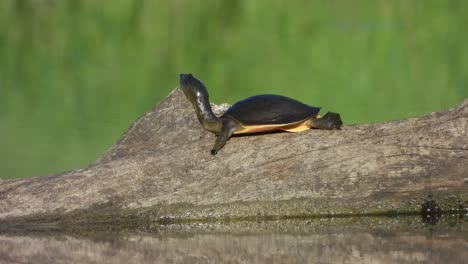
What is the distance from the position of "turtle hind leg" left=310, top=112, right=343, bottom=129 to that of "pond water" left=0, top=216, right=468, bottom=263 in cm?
61

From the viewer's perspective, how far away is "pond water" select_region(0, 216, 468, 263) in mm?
7242

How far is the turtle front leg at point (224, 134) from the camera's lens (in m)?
8.30

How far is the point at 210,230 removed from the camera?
26.7 ft

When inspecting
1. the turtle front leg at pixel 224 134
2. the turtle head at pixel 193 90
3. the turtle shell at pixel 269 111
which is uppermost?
the turtle head at pixel 193 90

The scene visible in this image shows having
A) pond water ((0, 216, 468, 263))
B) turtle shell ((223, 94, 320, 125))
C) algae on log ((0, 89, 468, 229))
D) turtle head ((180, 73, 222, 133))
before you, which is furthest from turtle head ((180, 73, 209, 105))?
pond water ((0, 216, 468, 263))

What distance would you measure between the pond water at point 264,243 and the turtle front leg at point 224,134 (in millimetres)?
500

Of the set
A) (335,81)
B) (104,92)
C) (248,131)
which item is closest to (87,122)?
(104,92)

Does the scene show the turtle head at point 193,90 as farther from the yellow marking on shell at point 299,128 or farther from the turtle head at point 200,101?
the yellow marking on shell at point 299,128

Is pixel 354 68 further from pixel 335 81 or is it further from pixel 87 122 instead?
pixel 87 122

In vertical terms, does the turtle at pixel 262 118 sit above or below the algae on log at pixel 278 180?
above

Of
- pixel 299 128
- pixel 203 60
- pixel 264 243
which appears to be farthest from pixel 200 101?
pixel 203 60

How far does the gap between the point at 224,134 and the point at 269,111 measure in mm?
377

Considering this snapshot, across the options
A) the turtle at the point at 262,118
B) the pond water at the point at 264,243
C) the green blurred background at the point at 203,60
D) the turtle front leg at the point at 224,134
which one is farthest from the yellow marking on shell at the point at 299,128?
the green blurred background at the point at 203,60

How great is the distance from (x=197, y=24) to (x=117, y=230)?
16.0m
